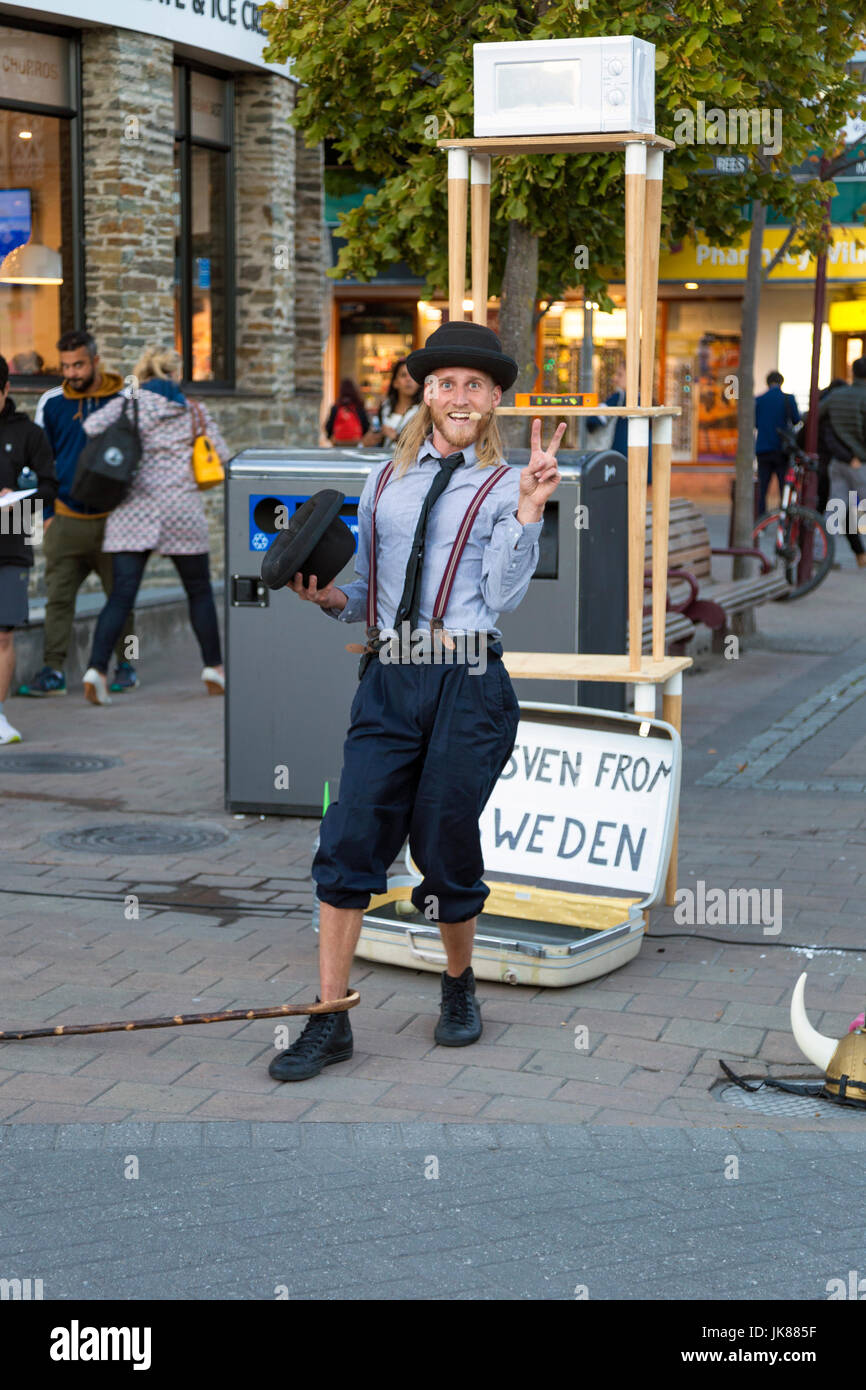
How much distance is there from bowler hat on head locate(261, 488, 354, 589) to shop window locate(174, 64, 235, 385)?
10.4 meters

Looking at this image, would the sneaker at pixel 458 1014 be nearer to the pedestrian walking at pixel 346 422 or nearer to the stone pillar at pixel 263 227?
the stone pillar at pixel 263 227

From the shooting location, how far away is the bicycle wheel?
1538 centimetres

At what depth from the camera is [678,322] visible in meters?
28.5

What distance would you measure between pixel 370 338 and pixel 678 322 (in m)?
4.68

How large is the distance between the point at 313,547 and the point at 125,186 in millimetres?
9665

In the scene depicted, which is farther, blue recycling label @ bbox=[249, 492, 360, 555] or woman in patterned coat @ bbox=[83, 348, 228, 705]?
woman in patterned coat @ bbox=[83, 348, 228, 705]

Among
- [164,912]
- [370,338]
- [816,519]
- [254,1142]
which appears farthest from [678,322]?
[254,1142]

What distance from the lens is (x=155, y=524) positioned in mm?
10000

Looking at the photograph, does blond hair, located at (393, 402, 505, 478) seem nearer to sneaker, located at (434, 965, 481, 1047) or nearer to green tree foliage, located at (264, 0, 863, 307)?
sneaker, located at (434, 965, 481, 1047)

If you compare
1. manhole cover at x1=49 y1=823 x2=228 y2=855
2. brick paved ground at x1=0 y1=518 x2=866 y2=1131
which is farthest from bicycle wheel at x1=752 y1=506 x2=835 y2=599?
manhole cover at x1=49 y1=823 x2=228 y2=855

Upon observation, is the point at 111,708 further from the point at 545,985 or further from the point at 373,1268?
the point at 373,1268

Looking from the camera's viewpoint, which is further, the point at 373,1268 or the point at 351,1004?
the point at 351,1004

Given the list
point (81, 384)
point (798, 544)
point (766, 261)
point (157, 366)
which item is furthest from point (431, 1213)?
point (766, 261)

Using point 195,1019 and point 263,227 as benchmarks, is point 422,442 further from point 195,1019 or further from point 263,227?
point 263,227
